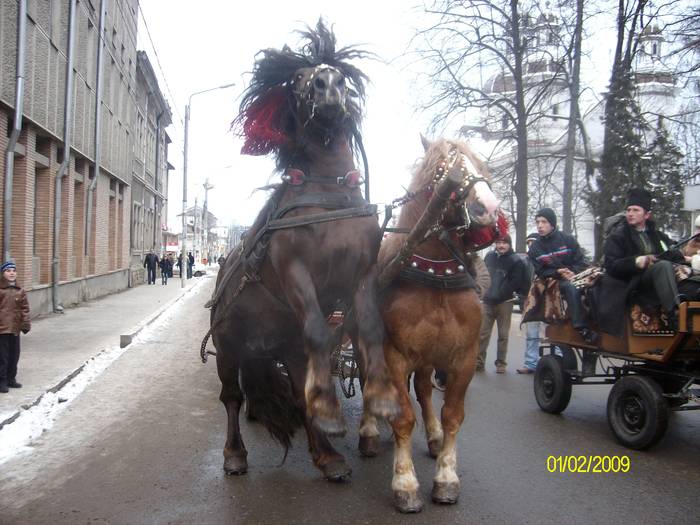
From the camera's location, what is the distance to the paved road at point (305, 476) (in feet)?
12.0

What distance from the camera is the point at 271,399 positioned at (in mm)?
4570

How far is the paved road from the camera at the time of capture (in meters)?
3.65

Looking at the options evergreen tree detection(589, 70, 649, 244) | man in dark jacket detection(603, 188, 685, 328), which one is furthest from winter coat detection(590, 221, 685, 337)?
evergreen tree detection(589, 70, 649, 244)

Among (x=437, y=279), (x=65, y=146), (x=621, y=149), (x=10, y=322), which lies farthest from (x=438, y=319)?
(x=621, y=149)

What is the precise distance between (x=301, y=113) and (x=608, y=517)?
317cm

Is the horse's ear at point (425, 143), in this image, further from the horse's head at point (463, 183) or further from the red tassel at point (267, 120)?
the red tassel at point (267, 120)

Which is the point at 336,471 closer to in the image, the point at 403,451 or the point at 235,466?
the point at 403,451

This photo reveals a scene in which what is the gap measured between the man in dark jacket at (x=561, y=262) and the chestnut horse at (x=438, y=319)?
7.16 ft

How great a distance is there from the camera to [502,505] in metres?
3.76

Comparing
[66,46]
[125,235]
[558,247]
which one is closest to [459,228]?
[558,247]

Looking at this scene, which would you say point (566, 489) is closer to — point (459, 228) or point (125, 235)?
point (459, 228)

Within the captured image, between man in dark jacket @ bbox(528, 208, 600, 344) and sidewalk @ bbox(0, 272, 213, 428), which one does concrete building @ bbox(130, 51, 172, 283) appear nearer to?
sidewalk @ bbox(0, 272, 213, 428)

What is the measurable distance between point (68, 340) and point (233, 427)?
809cm
